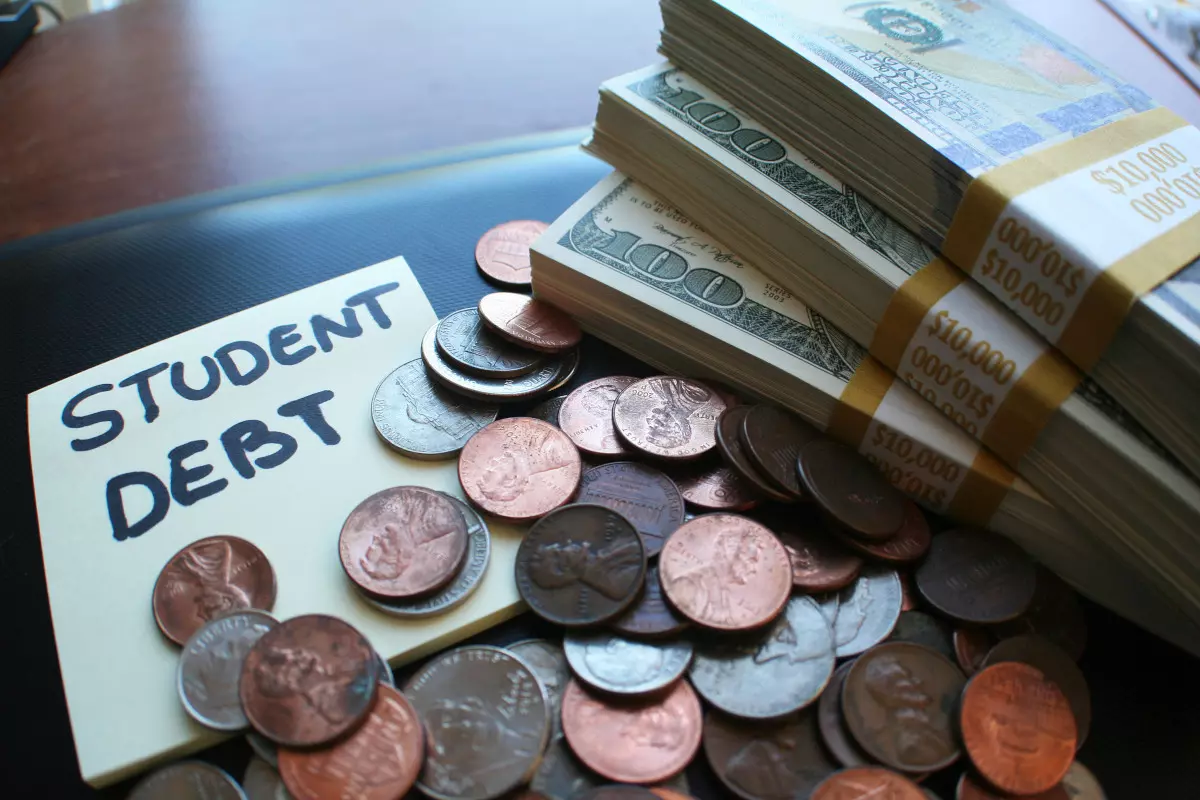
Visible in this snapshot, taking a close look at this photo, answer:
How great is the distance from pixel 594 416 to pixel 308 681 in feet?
1.19

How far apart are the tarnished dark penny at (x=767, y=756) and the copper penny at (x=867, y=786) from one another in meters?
0.01

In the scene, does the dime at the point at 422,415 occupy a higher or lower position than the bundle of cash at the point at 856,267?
lower

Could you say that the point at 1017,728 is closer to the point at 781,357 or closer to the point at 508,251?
the point at 781,357

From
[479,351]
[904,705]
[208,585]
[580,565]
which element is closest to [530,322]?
[479,351]

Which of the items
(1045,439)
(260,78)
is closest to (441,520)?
(1045,439)

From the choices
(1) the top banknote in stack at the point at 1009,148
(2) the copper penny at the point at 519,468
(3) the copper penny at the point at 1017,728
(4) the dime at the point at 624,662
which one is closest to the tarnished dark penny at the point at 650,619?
(4) the dime at the point at 624,662

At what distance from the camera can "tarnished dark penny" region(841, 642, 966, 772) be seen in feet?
2.20

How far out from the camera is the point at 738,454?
80 centimetres

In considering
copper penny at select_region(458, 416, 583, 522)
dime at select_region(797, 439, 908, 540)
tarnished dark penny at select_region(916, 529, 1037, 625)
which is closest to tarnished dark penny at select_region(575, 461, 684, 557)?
copper penny at select_region(458, 416, 583, 522)

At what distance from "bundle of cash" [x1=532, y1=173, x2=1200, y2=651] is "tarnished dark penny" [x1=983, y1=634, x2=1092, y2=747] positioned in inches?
3.2

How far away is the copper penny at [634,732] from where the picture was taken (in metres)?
0.67

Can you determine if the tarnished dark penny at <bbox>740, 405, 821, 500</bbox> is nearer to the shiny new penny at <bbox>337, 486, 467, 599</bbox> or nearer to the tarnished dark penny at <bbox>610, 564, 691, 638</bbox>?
the tarnished dark penny at <bbox>610, 564, 691, 638</bbox>

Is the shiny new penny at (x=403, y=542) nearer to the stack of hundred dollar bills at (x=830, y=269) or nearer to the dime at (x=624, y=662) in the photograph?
the dime at (x=624, y=662)

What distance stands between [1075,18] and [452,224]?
1.06m
